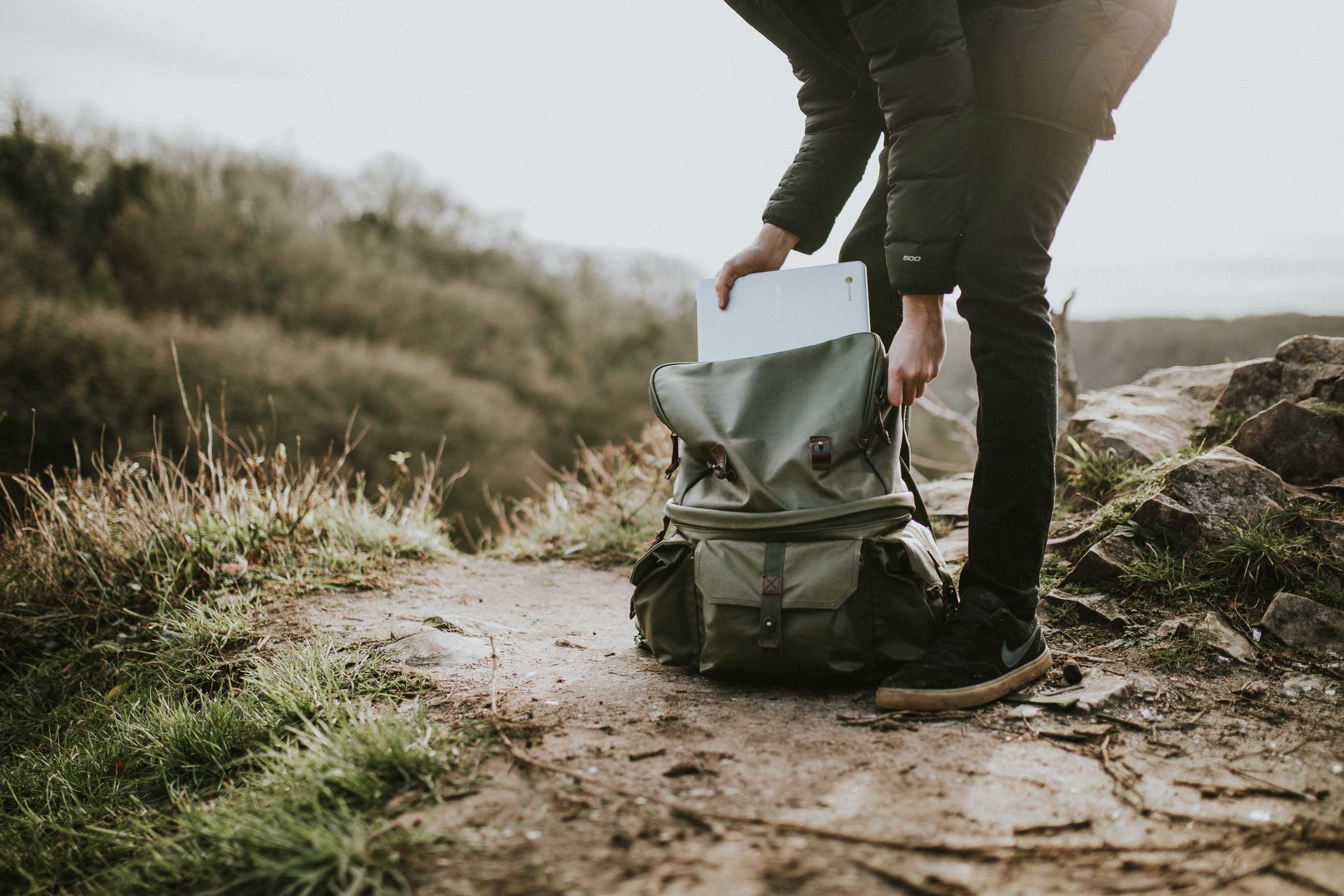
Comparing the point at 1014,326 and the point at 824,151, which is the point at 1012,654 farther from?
the point at 824,151

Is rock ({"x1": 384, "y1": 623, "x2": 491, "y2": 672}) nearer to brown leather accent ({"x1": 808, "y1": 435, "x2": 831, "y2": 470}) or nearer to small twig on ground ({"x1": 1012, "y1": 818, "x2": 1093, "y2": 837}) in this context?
brown leather accent ({"x1": 808, "y1": 435, "x2": 831, "y2": 470})

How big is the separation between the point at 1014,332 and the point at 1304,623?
47.4 inches

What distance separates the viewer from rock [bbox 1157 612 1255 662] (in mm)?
1896

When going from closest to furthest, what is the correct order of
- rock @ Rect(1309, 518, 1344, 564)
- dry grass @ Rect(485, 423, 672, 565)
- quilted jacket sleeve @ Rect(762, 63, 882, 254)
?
rock @ Rect(1309, 518, 1344, 564) → quilted jacket sleeve @ Rect(762, 63, 882, 254) → dry grass @ Rect(485, 423, 672, 565)

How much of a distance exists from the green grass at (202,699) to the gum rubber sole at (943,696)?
890 mm

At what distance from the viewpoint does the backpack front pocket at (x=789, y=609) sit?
164 centimetres

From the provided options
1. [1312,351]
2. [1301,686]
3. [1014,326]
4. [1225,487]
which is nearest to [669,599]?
[1014,326]

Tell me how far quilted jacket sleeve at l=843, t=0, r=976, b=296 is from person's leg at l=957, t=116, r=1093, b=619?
0.07m

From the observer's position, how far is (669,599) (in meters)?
1.87

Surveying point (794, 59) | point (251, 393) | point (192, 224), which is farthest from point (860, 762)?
point (192, 224)

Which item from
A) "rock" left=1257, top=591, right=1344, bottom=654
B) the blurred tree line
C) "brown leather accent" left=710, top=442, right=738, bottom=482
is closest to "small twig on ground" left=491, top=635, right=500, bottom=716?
"brown leather accent" left=710, top=442, right=738, bottom=482

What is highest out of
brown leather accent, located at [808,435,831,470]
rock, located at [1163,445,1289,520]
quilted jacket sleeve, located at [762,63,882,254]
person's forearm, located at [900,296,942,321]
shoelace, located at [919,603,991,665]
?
quilted jacket sleeve, located at [762,63,882,254]

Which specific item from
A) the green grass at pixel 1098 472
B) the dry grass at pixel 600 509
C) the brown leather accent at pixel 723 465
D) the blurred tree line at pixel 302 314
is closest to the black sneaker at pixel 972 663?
the brown leather accent at pixel 723 465

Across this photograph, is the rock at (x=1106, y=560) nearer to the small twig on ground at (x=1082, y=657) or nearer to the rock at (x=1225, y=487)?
the rock at (x=1225, y=487)
